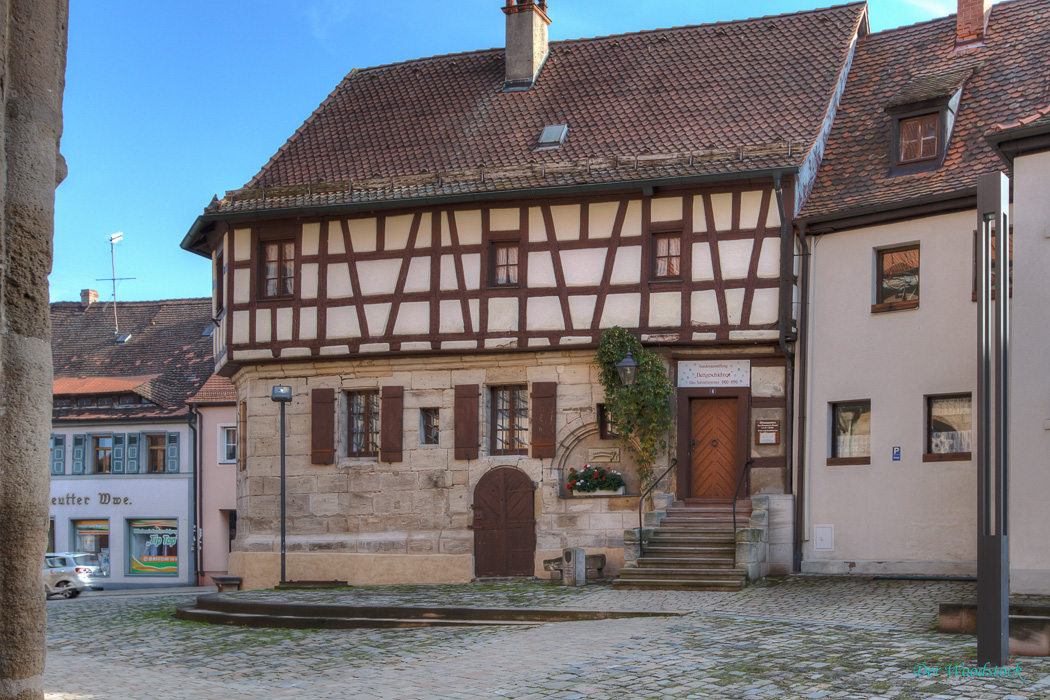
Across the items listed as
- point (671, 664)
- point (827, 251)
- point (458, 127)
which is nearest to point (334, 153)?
point (458, 127)

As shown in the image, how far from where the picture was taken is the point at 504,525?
65.7 ft

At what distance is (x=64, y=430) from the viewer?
3700cm

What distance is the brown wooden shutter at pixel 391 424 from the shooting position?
20.7 meters

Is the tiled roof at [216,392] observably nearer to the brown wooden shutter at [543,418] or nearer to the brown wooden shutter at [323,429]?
the brown wooden shutter at [323,429]

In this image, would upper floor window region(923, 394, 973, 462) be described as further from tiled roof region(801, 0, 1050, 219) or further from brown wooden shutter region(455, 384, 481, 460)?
brown wooden shutter region(455, 384, 481, 460)

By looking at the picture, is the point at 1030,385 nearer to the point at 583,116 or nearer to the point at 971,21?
the point at 971,21

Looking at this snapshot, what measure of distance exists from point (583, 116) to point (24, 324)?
723 inches

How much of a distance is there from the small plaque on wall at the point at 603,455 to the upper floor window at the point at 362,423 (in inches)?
144

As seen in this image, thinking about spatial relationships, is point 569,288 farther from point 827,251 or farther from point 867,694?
point 867,694

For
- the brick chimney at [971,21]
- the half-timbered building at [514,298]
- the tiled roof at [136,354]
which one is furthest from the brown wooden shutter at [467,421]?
the tiled roof at [136,354]

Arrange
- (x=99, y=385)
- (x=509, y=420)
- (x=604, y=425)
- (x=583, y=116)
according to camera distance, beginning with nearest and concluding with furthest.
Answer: (x=604, y=425) < (x=509, y=420) < (x=583, y=116) < (x=99, y=385)

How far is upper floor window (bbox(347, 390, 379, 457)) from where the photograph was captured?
69.2 ft

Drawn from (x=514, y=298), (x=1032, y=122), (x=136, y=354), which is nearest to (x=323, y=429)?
(x=514, y=298)

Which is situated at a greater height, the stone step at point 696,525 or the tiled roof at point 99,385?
the tiled roof at point 99,385
